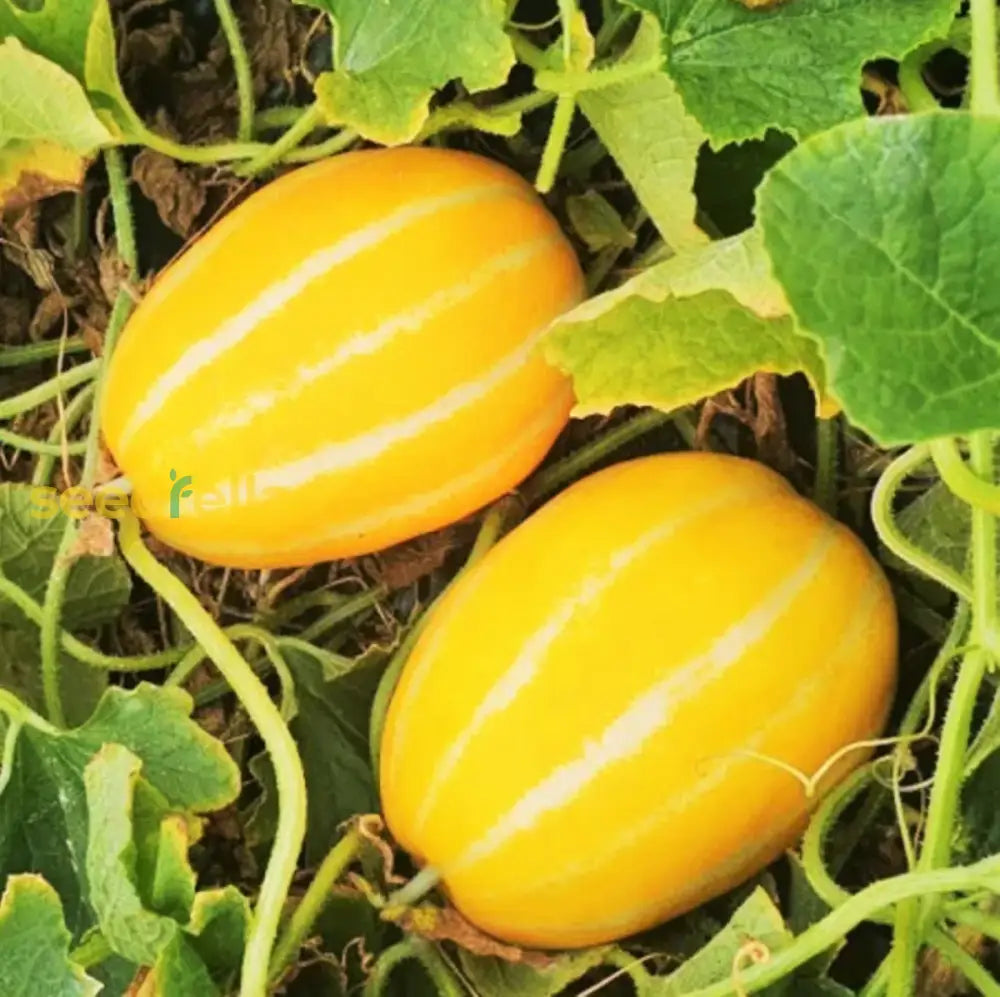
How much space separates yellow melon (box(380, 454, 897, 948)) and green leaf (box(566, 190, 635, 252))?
6.3 inches

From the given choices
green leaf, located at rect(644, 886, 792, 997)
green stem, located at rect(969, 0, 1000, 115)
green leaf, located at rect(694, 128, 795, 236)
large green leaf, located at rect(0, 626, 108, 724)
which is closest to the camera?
green stem, located at rect(969, 0, 1000, 115)

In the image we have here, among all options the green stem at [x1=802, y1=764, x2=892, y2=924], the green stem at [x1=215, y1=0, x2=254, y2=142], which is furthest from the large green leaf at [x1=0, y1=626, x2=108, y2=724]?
the green stem at [x1=802, y1=764, x2=892, y2=924]

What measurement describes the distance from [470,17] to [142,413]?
0.93 feet

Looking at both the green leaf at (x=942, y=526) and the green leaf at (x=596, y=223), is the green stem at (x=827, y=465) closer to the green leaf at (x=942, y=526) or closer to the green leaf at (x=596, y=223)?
the green leaf at (x=942, y=526)

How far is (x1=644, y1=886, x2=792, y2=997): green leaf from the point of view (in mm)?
957

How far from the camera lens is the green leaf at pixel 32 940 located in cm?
95

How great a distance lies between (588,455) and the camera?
3.74 feet

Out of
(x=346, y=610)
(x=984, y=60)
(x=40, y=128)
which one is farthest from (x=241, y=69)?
(x=984, y=60)

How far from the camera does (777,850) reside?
104cm

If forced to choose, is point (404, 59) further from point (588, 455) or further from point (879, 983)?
point (879, 983)

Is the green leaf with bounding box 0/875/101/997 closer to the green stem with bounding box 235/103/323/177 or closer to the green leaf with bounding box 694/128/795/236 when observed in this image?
the green stem with bounding box 235/103/323/177

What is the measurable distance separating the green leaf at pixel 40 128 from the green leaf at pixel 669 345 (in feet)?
0.96

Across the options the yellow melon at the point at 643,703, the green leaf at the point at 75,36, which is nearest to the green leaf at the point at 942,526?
the yellow melon at the point at 643,703

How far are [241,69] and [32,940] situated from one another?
1.71 feet
